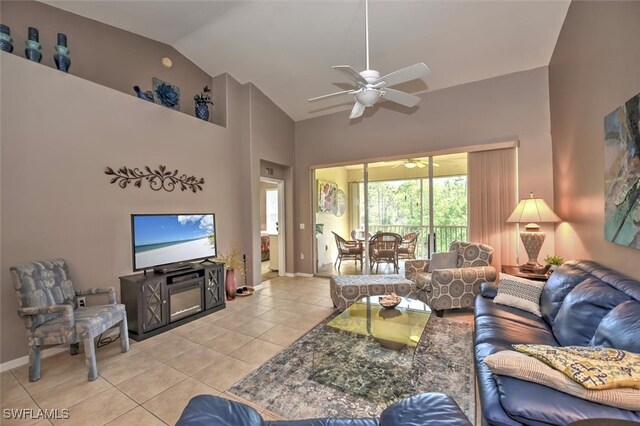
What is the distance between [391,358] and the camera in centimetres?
238

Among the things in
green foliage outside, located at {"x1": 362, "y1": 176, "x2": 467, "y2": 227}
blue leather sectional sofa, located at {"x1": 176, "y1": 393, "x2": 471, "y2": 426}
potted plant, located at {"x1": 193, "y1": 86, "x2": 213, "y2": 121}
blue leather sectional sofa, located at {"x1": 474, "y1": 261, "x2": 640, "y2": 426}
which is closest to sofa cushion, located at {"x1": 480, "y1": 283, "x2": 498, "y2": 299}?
blue leather sectional sofa, located at {"x1": 474, "y1": 261, "x2": 640, "y2": 426}

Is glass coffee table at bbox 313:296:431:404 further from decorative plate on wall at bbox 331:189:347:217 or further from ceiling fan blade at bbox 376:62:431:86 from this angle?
decorative plate on wall at bbox 331:189:347:217

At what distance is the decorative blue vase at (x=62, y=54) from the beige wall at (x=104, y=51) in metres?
0.29

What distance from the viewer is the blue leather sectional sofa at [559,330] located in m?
1.23

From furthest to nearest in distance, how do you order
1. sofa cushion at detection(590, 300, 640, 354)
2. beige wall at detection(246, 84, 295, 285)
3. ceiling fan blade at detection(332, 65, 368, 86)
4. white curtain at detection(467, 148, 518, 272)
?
beige wall at detection(246, 84, 295, 285)
white curtain at detection(467, 148, 518, 272)
ceiling fan blade at detection(332, 65, 368, 86)
sofa cushion at detection(590, 300, 640, 354)

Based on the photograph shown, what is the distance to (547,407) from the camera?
1229 mm

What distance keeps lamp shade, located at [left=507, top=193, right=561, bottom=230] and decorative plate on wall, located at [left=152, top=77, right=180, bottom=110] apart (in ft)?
16.7

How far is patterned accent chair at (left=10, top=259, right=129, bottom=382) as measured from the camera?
91.2 inches

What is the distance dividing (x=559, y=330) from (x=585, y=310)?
0.26 meters

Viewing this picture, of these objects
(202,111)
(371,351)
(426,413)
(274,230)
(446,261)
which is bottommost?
(371,351)

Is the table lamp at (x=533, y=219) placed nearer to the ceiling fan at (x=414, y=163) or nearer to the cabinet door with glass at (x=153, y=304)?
the ceiling fan at (x=414, y=163)

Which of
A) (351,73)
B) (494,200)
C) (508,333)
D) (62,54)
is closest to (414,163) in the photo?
(494,200)

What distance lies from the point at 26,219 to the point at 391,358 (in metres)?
3.70

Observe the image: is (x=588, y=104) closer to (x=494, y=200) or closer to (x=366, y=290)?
(x=494, y=200)
